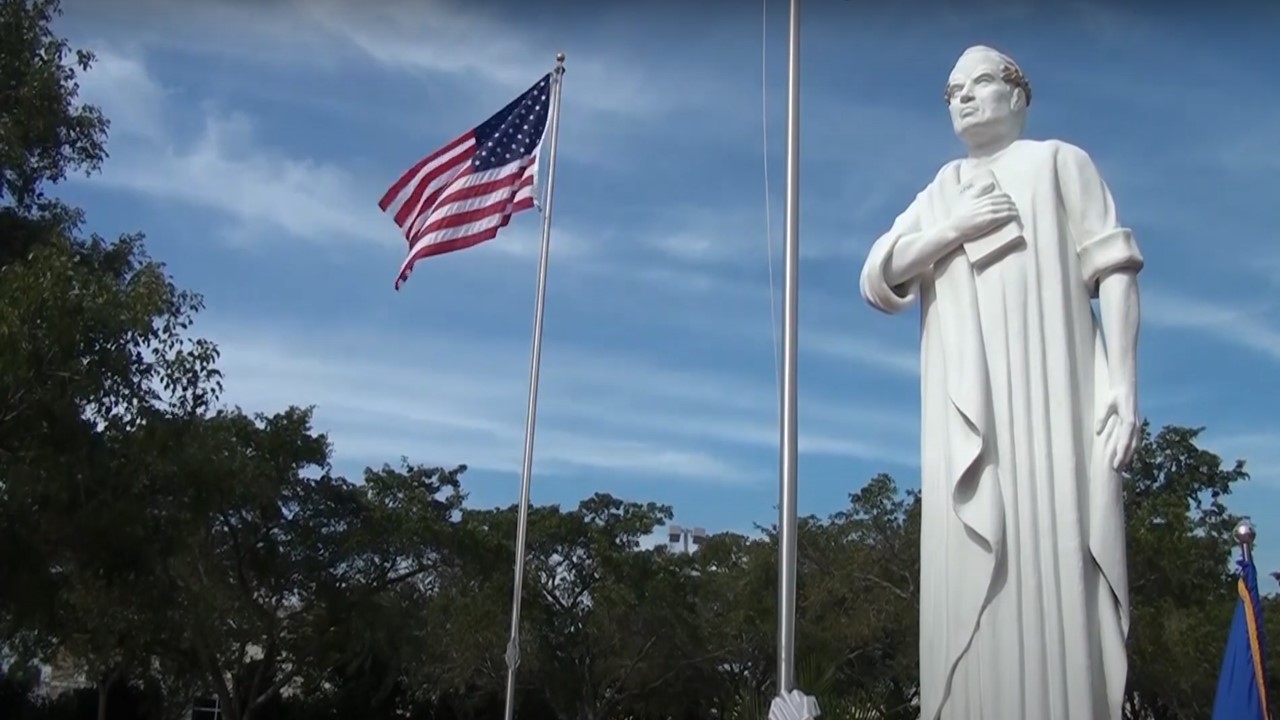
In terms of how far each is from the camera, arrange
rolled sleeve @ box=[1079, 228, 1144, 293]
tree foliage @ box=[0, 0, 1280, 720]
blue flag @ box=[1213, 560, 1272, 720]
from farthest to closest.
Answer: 1. tree foliage @ box=[0, 0, 1280, 720]
2. blue flag @ box=[1213, 560, 1272, 720]
3. rolled sleeve @ box=[1079, 228, 1144, 293]

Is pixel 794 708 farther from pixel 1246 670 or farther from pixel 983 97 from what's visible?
pixel 1246 670

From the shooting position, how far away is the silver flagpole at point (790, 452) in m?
6.47

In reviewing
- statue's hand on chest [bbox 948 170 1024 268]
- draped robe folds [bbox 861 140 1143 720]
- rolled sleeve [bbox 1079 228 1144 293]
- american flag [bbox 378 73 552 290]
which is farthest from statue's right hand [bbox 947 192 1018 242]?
american flag [bbox 378 73 552 290]

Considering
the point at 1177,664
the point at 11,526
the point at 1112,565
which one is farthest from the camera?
the point at 1177,664

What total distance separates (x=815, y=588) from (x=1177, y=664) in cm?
978

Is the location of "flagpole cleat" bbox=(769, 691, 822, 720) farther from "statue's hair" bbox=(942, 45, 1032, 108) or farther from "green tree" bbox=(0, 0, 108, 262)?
"green tree" bbox=(0, 0, 108, 262)

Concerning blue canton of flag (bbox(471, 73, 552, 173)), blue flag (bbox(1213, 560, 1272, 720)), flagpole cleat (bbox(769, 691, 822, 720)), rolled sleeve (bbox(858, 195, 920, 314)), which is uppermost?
blue canton of flag (bbox(471, 73, 552, 173))

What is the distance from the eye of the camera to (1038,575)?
5605 millimetres

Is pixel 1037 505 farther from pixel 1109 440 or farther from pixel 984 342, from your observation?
pixel 984 342

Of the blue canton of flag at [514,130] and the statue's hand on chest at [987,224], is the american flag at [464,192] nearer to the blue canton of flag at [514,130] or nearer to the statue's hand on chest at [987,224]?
the blue canton of flag at [514,130]

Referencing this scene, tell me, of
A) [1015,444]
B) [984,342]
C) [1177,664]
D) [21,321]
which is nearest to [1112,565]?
[1015,444]

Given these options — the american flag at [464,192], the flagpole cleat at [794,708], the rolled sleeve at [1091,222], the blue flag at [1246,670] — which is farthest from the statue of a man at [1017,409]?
the american flag at [464,192]

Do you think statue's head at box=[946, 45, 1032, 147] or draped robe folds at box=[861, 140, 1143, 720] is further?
statue's head at box=[946, 45, 1032, 147]

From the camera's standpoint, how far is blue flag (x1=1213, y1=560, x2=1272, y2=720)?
29.3ft
